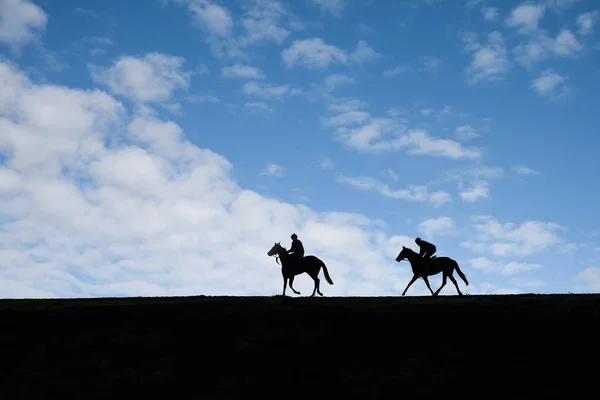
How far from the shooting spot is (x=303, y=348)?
18.2m

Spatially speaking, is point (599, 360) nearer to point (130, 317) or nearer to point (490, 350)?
point (490, 350)

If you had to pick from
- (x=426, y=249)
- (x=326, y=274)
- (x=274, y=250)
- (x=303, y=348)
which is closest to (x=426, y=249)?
(x=426, y=249)

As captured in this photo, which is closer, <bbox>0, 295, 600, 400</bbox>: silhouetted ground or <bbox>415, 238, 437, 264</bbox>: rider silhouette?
<bbox>0, 295, 600, 400</bbox>: silhouetted ground

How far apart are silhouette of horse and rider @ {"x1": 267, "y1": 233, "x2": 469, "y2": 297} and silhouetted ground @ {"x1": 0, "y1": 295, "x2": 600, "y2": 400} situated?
3.36 metres

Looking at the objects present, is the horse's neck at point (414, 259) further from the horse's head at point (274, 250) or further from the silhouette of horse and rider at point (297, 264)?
the horse's head at point (274, 250)

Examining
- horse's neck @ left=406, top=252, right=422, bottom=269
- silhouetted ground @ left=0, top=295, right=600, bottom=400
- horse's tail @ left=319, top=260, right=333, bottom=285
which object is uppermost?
horse's neck @ left=406, top=252, right=422, bottom=269

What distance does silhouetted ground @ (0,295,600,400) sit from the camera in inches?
629

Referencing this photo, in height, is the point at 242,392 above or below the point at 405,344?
below

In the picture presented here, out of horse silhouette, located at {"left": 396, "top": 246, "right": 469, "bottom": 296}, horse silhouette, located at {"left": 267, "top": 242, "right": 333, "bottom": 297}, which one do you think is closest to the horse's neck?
horse silhouette, located at {"left": 396, "top": 246, "right": 469, "bottom": 296}

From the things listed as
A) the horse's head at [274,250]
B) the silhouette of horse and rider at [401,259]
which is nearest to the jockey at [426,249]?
the silhouette of horse and rider at [401,259]

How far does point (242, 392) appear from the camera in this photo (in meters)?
15.9

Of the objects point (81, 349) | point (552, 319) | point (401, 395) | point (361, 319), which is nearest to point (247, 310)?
point (361, 319)

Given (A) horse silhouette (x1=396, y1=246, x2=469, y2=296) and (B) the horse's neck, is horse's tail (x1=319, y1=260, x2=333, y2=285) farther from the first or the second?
(B) the horse's neck

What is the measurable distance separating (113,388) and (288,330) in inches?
206
